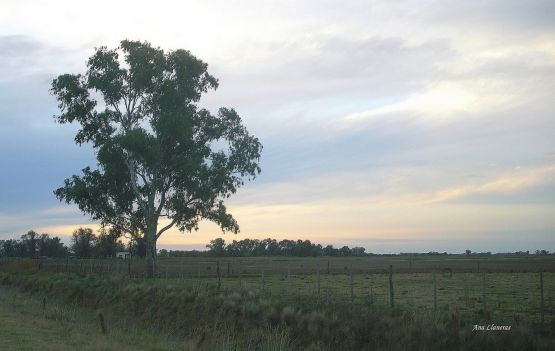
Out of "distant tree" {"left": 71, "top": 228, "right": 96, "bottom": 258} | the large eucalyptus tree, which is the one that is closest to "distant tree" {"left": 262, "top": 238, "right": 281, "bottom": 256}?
"distant tree" {"left": 71, "top": 228, "right": 96, "bottom": 258}

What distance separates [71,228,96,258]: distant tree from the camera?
356 feet

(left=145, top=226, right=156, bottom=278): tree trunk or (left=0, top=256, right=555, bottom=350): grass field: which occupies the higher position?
(left=145, top=226, right=156, bottom=278): tree trunk

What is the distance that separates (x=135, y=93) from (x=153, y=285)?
2106 cm

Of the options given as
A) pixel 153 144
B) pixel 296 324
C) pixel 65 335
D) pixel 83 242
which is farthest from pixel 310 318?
pixel 83 242

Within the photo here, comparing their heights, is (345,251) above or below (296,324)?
below

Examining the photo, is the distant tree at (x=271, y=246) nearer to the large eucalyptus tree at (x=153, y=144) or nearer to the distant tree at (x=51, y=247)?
the distant tree at (x=51, y=247)

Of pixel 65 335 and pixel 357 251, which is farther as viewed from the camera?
pixel 357 251

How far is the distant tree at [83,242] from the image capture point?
10850 cm

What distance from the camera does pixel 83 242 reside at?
120 meters

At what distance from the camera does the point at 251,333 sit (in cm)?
1619

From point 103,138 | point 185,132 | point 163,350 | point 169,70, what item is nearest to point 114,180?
point 103,138

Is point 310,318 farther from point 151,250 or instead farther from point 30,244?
point 30,244

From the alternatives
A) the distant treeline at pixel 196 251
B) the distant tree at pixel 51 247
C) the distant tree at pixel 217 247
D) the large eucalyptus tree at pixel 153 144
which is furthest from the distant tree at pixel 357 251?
the large eucalyptus tree at pixel 153 144

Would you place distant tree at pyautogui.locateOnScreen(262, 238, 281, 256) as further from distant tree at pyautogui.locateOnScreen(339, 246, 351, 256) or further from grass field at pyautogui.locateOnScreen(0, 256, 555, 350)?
grass field at pyautogui.locateOnScreen(0, 256, 555, 350)
